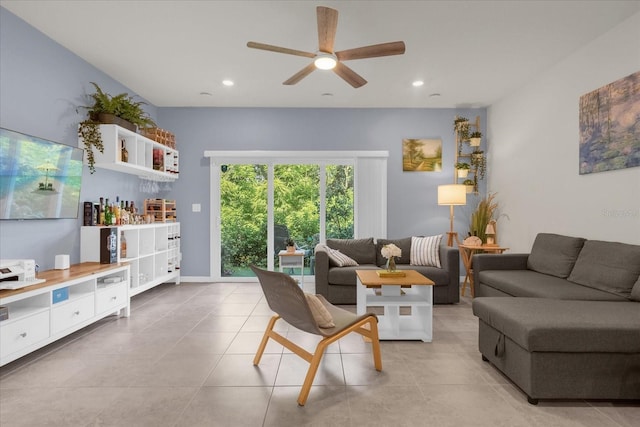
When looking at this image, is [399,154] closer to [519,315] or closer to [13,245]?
[519,315]

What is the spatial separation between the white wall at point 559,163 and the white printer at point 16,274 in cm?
512

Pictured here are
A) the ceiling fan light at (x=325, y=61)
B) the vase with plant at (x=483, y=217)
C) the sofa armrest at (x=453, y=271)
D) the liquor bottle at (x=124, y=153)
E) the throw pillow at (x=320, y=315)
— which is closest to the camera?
the throw pillow at (x=320, y=315)

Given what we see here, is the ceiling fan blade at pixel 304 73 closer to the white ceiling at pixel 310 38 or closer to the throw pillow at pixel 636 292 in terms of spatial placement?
the white ceiling at pixel 310 38

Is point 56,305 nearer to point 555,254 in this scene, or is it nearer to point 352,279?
point 352,279

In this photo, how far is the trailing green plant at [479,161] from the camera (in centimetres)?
568

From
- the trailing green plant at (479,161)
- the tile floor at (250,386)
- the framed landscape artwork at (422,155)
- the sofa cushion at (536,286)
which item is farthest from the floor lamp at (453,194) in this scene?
the tile floor at (250,386)

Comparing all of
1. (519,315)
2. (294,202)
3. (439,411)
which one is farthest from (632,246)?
(294,202)

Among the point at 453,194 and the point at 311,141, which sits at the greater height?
the point at 311,141

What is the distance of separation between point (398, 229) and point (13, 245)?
4875 mm

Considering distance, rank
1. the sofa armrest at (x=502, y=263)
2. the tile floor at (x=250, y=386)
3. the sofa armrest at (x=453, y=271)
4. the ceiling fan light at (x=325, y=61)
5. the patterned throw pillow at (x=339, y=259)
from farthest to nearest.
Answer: the patterned throw pillow at (x=339, y=259)
the sofa armrest at (x=453, y=271)
the sofa armrest at (x=502, y=263)
the ceiling fan light at (x=325, y=61)
the tile floor at (x=250, y=386)

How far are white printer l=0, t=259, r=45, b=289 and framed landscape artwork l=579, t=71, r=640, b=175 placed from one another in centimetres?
517

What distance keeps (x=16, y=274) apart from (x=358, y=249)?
377cm

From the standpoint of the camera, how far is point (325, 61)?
3.01 metres

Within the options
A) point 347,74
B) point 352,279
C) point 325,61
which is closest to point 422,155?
point 352,279
